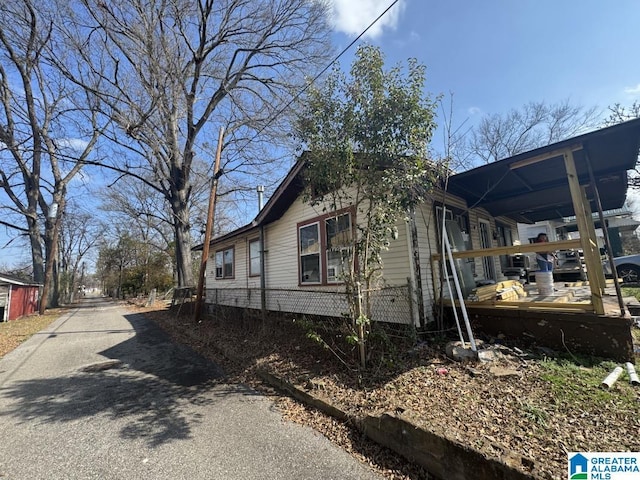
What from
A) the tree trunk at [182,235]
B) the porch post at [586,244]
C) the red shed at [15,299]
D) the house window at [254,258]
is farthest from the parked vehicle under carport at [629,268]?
the red shed at [15,299]

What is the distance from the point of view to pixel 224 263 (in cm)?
1288

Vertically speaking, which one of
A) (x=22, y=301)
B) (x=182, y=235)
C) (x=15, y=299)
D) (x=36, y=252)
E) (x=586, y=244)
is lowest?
(x=22, y=301)

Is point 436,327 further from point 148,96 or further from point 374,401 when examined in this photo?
point 148,96

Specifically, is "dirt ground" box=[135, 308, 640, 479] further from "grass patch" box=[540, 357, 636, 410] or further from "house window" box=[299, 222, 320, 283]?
"house window" box=[299, 222, 320, 283]

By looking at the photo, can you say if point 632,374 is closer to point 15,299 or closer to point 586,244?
point 586,244

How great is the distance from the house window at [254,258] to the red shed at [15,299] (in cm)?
1368

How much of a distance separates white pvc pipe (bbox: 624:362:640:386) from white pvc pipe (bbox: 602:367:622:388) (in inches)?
3.6

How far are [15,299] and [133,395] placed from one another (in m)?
17.3

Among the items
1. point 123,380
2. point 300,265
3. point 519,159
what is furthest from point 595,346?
point 123,380

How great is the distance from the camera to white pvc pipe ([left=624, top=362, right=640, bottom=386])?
3315 mm

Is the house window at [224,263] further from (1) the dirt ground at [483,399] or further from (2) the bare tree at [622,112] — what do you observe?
(2) the bare tree at [622,112]

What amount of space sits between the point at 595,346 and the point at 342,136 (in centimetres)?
468

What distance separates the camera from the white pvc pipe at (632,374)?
3.32 meters

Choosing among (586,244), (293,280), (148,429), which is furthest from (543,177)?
(148,429)
